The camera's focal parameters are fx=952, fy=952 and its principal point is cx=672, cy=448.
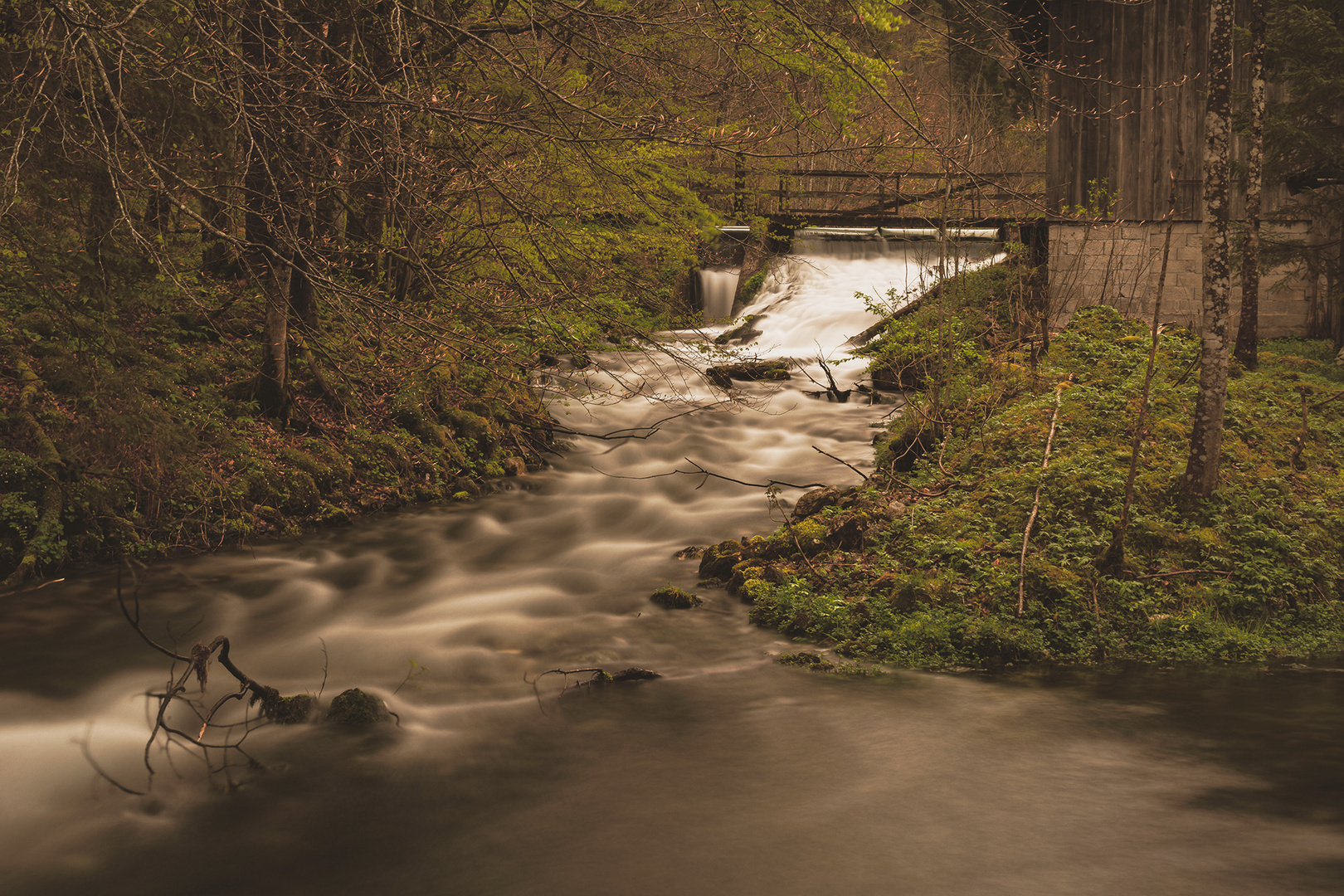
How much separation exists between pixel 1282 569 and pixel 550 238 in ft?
21.7

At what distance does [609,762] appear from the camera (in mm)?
5828

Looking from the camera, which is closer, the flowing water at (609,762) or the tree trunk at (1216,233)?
the flowing water at (609,762)

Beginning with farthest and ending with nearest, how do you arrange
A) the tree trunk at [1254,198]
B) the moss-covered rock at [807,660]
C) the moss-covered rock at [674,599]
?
the tree trunk at [1254,198], the moss-covered rock at [674,599], the moss-covered rock at [807,660]

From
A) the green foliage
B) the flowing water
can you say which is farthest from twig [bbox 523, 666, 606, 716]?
the green foliage

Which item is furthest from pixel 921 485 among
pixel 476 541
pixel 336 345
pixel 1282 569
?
pixel 336 345

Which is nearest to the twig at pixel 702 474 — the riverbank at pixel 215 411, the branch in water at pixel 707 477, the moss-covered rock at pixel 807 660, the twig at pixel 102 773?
the branch in water at pixel 707 477

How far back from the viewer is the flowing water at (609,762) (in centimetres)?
466

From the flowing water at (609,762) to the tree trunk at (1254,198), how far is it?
6352 millimetres

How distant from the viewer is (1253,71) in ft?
32.1

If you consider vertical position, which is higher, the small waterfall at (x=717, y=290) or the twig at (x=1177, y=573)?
the small waterfall at (x=717, y=290)

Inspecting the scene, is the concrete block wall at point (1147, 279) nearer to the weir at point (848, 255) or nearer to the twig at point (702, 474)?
Result: the weir at point (848, 255)

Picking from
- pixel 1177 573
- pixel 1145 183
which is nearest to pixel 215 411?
pixel 1177 573

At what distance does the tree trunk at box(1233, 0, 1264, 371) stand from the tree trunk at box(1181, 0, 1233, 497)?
94.7 inches

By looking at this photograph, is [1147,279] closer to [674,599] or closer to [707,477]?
[707,477]
